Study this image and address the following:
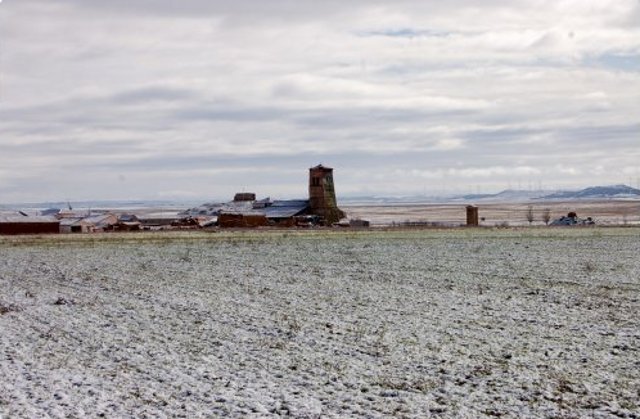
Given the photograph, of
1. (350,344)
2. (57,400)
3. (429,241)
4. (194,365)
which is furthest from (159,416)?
(429,241)

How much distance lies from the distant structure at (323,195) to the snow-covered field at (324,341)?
72294 millimetres

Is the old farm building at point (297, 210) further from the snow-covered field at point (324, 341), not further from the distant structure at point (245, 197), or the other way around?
the snow-covered field at point (324, 341)

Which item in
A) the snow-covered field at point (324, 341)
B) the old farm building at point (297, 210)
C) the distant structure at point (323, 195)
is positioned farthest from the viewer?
the distant structure at point (323, 195)

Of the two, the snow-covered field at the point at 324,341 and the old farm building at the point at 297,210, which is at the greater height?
the old farm building at the point at 297,210

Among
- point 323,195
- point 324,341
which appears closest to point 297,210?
point 323,195

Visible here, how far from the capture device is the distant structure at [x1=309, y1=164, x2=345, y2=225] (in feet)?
366

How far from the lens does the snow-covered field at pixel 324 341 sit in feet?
41.3

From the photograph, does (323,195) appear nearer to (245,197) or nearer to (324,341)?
(245,197)

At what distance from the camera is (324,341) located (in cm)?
1788

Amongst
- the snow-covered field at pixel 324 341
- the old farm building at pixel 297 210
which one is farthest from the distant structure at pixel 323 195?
the snow-covered field at pixel 324 341

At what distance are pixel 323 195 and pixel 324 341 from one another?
94909 millimetres

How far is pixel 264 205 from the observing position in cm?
11775

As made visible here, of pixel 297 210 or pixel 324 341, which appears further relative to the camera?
pixel 297 210

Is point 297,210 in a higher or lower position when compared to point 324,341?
higher
